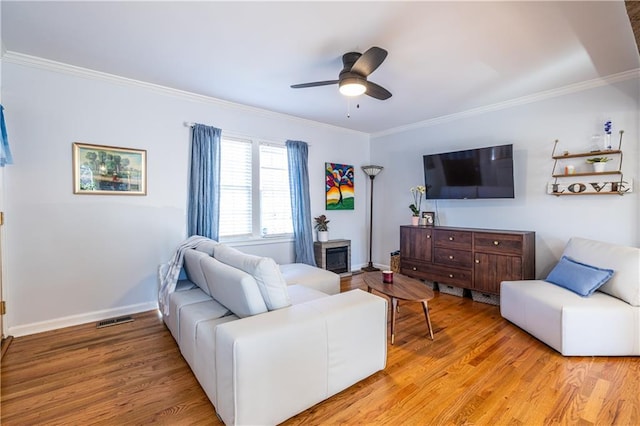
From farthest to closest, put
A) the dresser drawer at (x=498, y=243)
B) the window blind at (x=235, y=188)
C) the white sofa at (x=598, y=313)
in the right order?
the window blind at (x=235, y=188), the dresser drawer at (x=498, y=243), the white sofa at (x=598, y=313)

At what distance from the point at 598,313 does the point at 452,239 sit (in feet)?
5.68

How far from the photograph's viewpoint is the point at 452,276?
409 cm

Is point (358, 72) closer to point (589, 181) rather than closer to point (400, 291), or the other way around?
point (400, 291)

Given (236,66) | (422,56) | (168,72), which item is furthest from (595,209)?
(168,72)

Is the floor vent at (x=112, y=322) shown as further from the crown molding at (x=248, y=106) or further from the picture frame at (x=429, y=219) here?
the picture frame at (x=429, y=219)

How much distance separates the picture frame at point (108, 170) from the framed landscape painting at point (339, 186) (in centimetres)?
287

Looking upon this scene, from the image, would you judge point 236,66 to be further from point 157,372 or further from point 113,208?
point 157,372

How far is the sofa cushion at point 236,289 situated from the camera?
73.8 inches

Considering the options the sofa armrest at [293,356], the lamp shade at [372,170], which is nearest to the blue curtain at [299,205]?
the lamp shade at [372,170]

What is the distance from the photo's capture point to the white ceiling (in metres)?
2.13

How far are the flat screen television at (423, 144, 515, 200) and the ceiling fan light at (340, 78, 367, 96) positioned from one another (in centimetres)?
228

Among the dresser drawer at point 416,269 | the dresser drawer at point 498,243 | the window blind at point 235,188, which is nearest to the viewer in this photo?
the dresser drawer at point 498,243

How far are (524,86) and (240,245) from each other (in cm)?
417

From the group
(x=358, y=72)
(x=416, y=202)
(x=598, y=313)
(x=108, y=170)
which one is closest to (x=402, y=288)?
A: (x=598, y=313)
